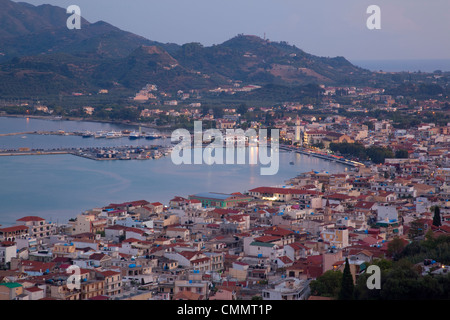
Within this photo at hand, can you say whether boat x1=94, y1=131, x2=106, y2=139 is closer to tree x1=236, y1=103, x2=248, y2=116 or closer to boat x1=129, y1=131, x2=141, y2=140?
boat x1=129, y1=131, x2=141, y2=140

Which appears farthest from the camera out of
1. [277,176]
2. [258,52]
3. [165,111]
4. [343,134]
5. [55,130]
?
[258,52]

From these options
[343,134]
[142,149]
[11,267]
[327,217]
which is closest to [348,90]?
[343,134]

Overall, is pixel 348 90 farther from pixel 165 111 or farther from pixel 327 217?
pixel 327 217

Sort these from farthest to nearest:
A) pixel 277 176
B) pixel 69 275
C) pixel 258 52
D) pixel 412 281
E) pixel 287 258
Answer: pixel 258 52 < pixel 277 176 < pixel 287 258 < pixel 69 275 < pixel 412 281

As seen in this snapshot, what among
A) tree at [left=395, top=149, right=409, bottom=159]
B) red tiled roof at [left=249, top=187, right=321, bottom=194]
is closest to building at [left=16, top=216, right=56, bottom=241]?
red tiled roof at [left=249, top=187, right=321, bottom=194]

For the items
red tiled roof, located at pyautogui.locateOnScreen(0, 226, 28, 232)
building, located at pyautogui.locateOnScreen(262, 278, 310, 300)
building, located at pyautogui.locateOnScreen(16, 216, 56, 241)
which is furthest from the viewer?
building, located at pyautogui.locateOnScreen(16, 216, 56, 241)

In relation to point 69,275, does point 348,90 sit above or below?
above

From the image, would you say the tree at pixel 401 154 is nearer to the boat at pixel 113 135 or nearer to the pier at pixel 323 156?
the pier at pixel 323 156
